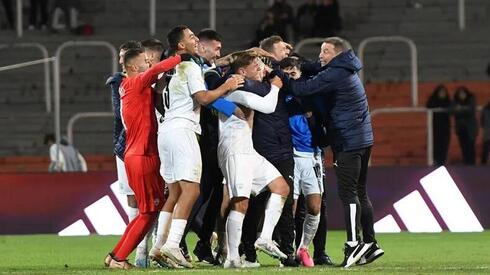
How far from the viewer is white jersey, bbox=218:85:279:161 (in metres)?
16.1

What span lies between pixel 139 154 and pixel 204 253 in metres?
1.41

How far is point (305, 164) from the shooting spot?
56.5 feet

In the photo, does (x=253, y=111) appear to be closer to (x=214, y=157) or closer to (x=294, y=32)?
(x=214, y=157)

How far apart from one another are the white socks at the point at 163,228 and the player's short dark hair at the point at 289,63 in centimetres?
199

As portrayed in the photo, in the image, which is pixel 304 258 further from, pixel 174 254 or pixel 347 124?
pixel 174 254

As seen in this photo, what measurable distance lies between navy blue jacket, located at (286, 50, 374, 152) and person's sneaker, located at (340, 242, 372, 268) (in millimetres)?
996

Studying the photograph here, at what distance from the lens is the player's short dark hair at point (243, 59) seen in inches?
642

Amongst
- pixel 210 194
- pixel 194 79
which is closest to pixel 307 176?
pixel 210 194

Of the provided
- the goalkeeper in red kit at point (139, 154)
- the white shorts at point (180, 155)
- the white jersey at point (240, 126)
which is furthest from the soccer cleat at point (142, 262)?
the white jersey at point (240, 126)

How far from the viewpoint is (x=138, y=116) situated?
53.3ft

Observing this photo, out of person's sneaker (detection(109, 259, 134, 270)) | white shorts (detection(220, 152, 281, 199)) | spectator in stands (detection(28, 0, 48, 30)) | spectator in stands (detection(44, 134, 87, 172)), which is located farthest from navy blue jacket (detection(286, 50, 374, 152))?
spectator in stands (detection(28, 0, 48, 30))

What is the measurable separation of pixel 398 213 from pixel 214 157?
687cm

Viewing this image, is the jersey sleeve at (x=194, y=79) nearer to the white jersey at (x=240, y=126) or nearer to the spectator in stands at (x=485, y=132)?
the white jersey at (x=240, y=126)

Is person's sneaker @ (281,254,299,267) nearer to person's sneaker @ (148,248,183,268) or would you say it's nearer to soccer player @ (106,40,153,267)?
person's sneaker @ (148,248,183,268)
